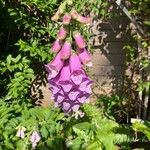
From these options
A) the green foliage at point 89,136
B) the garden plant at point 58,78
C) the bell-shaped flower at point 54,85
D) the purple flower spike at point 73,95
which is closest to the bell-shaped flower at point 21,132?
the garden plant at point 58,78

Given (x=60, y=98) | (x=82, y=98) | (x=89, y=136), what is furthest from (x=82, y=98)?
(x=89, y=136)

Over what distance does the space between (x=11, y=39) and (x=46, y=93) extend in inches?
73.0

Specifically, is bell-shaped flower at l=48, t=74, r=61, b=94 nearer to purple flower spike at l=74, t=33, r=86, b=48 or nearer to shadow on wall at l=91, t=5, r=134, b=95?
purple flower spike at l=74, t=33, r=86, b=48

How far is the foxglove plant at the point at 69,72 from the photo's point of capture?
226cm

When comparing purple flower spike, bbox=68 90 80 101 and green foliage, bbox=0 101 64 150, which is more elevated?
purple flower spike, bbox=68 90 80 101

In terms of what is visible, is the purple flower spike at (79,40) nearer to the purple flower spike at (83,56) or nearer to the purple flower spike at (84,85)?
the purple flower spike at (83,56)

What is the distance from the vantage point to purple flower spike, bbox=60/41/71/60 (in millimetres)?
2248

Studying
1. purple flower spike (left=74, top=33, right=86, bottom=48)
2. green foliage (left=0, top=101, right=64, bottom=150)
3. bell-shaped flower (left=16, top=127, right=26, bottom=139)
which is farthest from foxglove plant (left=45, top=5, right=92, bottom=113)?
bell-shaped flower (left=16, top=127, right=26, bottom=139)

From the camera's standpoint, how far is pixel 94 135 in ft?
11.3

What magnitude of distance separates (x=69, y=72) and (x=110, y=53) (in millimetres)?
4213

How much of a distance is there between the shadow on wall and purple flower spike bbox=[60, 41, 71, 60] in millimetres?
4034

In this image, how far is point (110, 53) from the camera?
647cm

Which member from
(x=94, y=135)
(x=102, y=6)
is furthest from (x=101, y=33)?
(x=94, y=135)

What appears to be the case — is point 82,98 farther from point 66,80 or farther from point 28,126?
point 28,126
